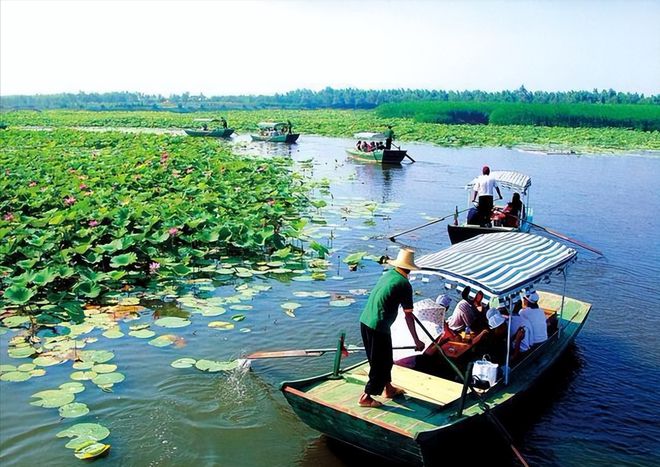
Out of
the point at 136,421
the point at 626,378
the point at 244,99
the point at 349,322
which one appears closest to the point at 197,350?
the point at 136,421

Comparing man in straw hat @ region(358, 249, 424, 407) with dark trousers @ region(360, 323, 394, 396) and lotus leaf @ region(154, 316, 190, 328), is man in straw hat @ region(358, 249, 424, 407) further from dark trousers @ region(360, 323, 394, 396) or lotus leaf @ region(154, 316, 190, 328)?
lotus leaf @ region(154, 316, 190, 328)

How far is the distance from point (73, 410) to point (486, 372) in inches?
159

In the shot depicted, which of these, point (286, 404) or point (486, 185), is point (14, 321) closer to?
point (286, 404)

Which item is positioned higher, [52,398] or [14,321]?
[14,321]

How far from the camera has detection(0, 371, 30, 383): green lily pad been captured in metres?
6.47

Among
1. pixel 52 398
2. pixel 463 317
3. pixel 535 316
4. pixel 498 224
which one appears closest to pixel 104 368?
pixel 52 398

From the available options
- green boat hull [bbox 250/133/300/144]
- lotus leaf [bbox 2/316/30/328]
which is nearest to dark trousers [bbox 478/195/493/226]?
lotus leaf [bbox 2/316/30/328]

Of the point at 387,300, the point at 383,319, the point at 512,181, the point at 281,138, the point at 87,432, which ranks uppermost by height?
the point at 281,138

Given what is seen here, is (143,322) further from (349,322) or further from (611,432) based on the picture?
(611,432)

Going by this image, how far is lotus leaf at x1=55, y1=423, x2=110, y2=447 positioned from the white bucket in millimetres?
3526

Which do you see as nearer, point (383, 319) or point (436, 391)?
point (383, 319)

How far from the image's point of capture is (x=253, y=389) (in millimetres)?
6828

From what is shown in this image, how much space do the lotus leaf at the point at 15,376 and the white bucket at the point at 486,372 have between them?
4.72 meters

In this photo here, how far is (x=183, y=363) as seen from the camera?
7125 mm
